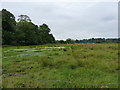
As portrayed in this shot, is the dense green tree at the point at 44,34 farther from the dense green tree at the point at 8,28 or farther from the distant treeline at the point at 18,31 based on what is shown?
the dense green tree at the point at 8,28

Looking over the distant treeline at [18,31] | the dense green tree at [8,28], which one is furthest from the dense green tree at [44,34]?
the dense green tree at [8,28]

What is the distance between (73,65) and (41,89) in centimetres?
204

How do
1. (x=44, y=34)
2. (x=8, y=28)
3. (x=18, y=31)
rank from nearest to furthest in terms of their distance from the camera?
1. (x=8, y=28)
2. (x=18, y=31)
3. (x=44, y=34)

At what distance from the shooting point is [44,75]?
153 inches

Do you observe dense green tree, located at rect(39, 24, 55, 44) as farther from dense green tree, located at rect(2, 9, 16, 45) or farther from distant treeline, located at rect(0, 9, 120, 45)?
dense green tree, located at rect(2, 9, 16, 45)

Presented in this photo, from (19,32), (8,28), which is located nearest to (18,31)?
(19,32)

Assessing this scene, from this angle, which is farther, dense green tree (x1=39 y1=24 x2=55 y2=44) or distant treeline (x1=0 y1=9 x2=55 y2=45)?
dense green tree (x1=39 y1=24 x2=55 y2=44)

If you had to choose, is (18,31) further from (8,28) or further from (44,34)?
(44,34)

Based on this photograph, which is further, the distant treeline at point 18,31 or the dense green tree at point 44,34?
the dense green tree at point 44,34

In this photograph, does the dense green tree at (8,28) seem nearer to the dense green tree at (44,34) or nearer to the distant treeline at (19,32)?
the distant treeline at (19,32)

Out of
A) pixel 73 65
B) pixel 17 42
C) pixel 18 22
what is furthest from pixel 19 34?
pixel 73 65

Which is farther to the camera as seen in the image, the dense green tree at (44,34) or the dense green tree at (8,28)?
the dense green tree at (44,34)

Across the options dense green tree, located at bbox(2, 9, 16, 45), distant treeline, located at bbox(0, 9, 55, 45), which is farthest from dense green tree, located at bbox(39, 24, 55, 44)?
dense green tree, located at bbox(2, 9, 16, 45)

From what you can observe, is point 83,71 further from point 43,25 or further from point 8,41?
point 43,25
